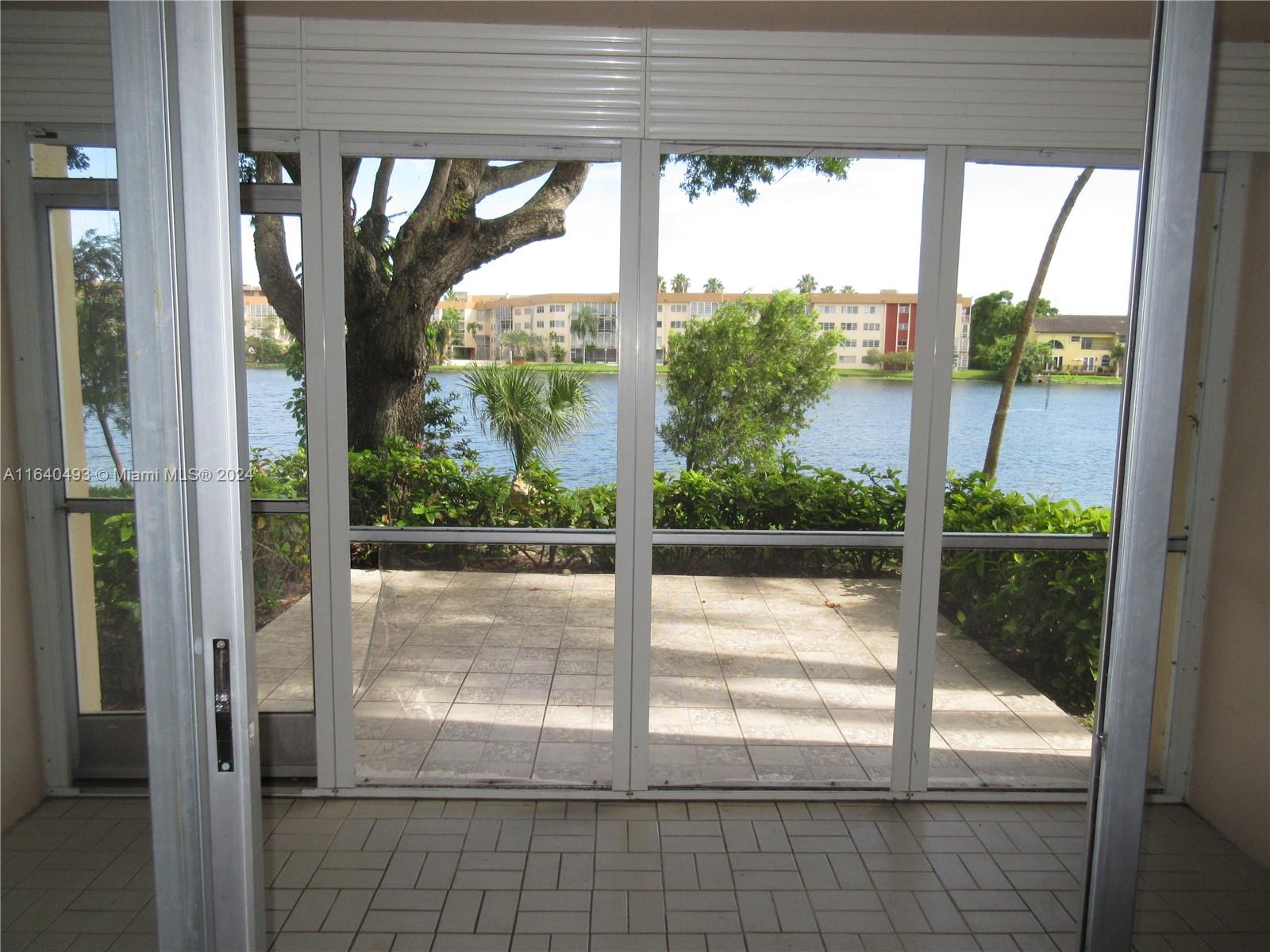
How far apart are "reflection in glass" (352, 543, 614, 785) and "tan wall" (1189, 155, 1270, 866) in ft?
7.76

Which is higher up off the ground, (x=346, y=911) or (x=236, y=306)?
(x=236, y=306)

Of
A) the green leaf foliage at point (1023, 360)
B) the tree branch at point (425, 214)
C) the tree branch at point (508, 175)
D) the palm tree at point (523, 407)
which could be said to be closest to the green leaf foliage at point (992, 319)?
the green leaf foliage at point (1023, 360)

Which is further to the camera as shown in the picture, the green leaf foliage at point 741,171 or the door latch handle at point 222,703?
the green leaf foliage at point 741,171

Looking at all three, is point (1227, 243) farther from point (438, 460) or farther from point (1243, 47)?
point (438, 460)

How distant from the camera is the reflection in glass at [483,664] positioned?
3.35 m

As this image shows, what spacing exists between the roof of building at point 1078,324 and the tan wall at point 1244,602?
1.43 ft

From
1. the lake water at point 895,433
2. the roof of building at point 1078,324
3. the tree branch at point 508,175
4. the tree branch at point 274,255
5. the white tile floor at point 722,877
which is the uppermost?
the tree branch at point 508,175

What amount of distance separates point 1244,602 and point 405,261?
3494 millimetres

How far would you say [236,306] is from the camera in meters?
1.38

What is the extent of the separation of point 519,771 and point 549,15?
2859 mm

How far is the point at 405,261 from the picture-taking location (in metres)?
3.24

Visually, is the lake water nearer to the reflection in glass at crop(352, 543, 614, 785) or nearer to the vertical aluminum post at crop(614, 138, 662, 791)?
the vertical aluminum post at crop(614, 138, 662, 791)

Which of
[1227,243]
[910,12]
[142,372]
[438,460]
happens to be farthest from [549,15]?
[1227,243]

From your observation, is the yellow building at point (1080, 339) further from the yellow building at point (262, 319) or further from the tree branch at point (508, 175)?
the yellow building at point (262, 319)
